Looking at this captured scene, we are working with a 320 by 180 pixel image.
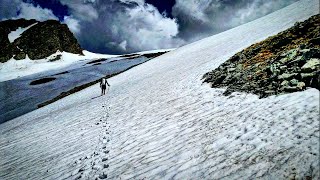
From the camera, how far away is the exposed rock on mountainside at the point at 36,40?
121812 millimetres

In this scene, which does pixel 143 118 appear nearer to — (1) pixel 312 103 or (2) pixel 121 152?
(2) pixel 121 152

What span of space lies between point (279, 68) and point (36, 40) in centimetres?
14331

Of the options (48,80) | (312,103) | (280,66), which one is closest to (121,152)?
(312,103)

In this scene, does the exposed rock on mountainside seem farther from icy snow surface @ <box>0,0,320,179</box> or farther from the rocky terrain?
the rocky terrain

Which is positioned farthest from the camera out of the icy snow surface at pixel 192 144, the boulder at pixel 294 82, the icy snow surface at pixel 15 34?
the icy snow surface at pixel 15 34

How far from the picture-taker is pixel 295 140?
6168 millimetres

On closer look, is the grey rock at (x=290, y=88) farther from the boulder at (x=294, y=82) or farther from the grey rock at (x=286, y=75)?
the grey rock at (x=286, y=75)

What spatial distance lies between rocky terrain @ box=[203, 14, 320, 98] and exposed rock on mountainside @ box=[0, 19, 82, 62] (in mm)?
123798

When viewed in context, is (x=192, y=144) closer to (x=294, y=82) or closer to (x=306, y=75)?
(x=294, y=82)

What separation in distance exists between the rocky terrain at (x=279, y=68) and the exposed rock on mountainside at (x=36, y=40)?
406 ft

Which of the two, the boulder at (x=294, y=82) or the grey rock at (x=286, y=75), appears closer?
the boulder at (x=294, y=82)

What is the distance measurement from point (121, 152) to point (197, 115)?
3430 mm

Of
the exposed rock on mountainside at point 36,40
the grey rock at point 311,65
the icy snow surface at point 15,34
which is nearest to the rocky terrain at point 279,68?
the grey rock at point 311,65

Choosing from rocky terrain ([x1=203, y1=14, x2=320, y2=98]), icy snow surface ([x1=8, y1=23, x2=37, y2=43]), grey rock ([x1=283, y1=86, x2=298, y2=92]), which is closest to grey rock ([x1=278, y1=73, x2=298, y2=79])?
rocky terrain ([x1=203, y1=14, x2=320, y2=98])
